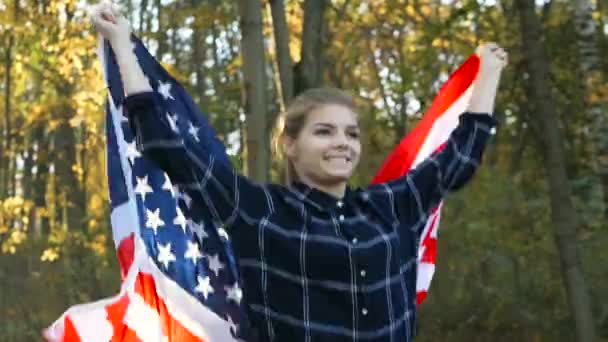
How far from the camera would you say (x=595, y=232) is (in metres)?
9.58

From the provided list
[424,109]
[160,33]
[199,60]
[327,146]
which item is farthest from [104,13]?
[199,60]

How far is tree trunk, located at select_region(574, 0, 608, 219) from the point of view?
8.77 metres

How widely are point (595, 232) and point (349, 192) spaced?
22.7 ft

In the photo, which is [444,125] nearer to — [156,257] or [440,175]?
Answer: [440,175]

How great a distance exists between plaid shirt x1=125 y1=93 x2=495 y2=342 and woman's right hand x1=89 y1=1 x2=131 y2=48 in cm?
22

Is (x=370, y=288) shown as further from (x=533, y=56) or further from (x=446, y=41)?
(x=446, y=41)

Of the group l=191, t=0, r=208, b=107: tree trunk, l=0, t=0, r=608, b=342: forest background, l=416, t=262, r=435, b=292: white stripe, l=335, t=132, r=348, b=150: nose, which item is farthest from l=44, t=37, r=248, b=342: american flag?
l=191, t=0, r=208, b=107: tree trunk

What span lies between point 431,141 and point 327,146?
1207 mm

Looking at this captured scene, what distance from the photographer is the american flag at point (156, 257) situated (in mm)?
3465

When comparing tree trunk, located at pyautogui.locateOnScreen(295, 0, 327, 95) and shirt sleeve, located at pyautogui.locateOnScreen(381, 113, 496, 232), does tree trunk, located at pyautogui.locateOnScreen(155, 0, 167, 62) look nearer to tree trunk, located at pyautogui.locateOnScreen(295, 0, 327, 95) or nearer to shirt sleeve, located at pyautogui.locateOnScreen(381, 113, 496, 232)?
tree trunk, located at pyautogui.locateOnScreen(295, 0, 327, 95)

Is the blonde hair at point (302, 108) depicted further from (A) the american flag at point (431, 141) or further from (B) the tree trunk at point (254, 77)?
(B) the tree trunk at point (254, 77)

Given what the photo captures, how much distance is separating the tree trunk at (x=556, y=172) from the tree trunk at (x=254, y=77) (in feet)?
7.48

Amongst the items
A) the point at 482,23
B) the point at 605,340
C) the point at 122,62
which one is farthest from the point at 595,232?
the point at 122,62

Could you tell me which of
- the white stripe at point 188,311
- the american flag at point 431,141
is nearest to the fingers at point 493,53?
the american flag at point 431,141
